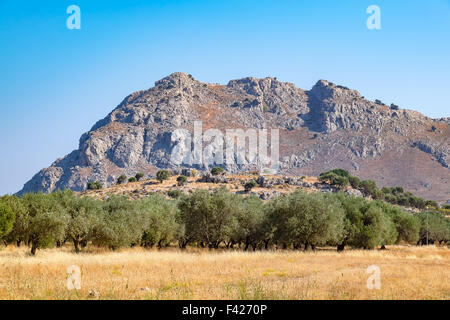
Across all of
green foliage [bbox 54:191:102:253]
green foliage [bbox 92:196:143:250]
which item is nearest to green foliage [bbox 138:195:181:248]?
green foliage [bbox 92:196:143:250]

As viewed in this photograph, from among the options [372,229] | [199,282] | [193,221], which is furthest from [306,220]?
[199,282]

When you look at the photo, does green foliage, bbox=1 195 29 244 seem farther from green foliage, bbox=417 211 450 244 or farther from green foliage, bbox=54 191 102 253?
green foliage, bbox=417 211 450 244

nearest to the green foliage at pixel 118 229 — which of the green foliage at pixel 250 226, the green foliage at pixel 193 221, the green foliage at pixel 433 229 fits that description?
the green foliage at pixel 193 221

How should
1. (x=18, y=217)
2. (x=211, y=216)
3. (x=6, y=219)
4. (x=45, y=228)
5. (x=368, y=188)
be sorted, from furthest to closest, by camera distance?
(x=368, y=188) → (x=211, y=216) → (x=18, y=217) → (x=45, y=228) → (x=6, y=219)

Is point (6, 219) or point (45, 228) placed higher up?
point (6, 219)

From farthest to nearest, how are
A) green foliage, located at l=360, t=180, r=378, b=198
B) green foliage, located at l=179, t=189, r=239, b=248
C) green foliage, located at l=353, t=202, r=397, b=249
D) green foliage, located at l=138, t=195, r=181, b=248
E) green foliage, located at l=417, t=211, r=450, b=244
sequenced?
green foliage, located at l=360, t=180, r=378, b=198 → green foliage, located at l=417, t=211, r=450, b=244 → green foliage, located at l=353, t=202, r=397, b=249 → green foliage, located at l=138, t=195, r=181, b=248 → green foliage, located at l=179, t=189, r=239, b=248

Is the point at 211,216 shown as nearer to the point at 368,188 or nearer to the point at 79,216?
the point at 79,216

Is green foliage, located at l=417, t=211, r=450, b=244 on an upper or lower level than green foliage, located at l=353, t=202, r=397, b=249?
lower

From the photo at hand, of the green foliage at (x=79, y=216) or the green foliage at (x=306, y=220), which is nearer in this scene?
the green foliage at (x=79, y=216)

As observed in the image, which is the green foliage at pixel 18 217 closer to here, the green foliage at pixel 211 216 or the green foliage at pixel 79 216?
the green foliage at pixel 79 216

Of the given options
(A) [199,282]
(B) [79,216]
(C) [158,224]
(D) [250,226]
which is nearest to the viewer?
(A) [199,282]

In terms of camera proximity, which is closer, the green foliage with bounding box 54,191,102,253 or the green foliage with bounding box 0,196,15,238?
the green foliage with bounding box 0,196,15,238
